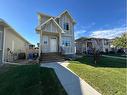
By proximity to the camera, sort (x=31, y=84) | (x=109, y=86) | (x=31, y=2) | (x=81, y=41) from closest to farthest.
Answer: (x=109, y=86), (x=31, y=84), (x=31, y=2), (x=81, y=41)

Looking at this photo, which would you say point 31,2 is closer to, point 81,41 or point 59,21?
point 59,21

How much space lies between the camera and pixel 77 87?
618 centimetres

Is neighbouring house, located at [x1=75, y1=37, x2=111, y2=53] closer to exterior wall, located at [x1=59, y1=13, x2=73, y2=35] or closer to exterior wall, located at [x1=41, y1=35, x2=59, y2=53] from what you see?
exterior wall, located at [x1=59, y1=13, x2=73, y2=35]

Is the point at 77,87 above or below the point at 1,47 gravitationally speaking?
below

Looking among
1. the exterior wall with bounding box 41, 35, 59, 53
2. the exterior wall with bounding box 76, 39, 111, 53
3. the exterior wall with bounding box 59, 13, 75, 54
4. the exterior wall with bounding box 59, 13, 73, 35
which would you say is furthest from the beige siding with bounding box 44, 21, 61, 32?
the exterior wall with bounding box 76, 39, 111, 53

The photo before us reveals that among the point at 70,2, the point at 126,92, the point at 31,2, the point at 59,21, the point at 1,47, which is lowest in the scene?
the point at 126,92

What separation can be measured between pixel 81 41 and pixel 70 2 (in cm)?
1526

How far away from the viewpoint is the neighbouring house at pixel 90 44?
1287 inches

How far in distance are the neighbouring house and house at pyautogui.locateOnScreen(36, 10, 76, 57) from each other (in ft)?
37.5

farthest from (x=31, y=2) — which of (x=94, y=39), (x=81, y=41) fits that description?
(x=94, y=39)

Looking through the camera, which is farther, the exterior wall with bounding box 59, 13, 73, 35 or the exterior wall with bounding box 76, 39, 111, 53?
the exterior wall with bounding box 76, 39, 111, 53

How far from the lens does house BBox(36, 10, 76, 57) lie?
55.6 ft

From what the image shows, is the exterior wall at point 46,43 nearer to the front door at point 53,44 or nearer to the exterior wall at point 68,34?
the front door at point 53,44

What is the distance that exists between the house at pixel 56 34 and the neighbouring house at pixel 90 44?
11416 mm
